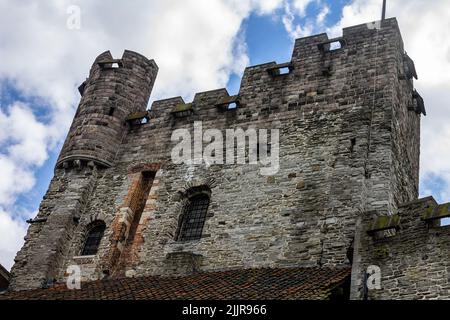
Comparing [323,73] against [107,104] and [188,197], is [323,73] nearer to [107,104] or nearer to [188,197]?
[188,197]

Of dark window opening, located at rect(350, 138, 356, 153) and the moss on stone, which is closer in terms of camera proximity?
dark window opening, located at rect(350, 138, 356, 153)

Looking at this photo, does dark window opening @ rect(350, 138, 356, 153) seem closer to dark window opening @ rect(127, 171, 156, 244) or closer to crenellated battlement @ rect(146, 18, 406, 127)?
crenellated battlement @ rect(146, 18, 406, 127)

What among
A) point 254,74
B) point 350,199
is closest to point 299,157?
point 350,199

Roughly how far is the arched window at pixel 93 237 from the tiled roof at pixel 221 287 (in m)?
1.78

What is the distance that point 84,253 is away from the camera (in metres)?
15.8

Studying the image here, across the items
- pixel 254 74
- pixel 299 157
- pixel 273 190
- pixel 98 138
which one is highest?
pixel 254 74

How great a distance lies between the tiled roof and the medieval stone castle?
191 mm

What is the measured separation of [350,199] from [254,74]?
591 cm

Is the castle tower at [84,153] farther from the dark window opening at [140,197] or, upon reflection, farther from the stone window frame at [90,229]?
the dark window opening at [140,197]

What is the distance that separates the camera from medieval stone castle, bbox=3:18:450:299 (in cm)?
1273

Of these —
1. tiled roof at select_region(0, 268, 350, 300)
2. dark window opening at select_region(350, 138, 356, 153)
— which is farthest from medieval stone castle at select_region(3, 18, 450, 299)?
tiled roof at select_region(0, 268, 350, 300)

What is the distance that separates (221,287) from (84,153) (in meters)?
7.63

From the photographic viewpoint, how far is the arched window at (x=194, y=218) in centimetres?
1489
